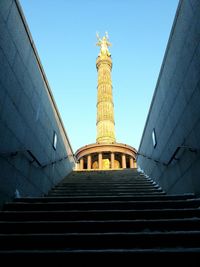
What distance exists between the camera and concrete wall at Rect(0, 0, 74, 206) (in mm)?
4978

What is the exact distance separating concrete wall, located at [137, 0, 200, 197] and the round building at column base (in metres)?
15.4

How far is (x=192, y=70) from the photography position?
5.24 meters
